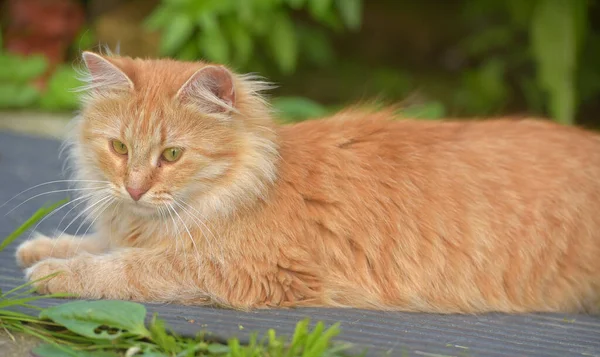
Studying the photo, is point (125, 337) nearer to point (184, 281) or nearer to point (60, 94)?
point (184, 281)

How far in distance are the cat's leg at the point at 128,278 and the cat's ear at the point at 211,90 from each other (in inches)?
22.2

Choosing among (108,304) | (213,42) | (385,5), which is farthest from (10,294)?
(385,5)

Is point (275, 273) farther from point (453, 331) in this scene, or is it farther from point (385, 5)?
point (385, 5)

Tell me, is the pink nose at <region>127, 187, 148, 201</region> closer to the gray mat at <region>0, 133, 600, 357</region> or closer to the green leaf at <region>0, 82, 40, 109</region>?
the gray mat at <region>0, 133, 600, 357</region>

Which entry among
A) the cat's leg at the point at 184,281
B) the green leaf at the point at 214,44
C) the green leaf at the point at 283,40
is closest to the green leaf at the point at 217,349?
the cat's leg at the point at 184,281

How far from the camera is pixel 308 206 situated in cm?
315

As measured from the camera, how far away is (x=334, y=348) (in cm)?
257

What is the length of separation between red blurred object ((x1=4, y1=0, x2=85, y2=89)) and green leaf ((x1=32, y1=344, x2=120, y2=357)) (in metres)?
5.11

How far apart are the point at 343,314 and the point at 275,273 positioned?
29 centimetres

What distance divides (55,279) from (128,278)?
0.26 meters

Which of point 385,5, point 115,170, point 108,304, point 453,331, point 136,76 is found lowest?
point 453,331

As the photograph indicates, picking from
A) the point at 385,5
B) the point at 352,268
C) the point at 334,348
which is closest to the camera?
the point at 334,348

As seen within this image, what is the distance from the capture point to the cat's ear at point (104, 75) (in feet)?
9.84

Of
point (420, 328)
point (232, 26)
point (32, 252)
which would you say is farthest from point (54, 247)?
point (232, 26)
